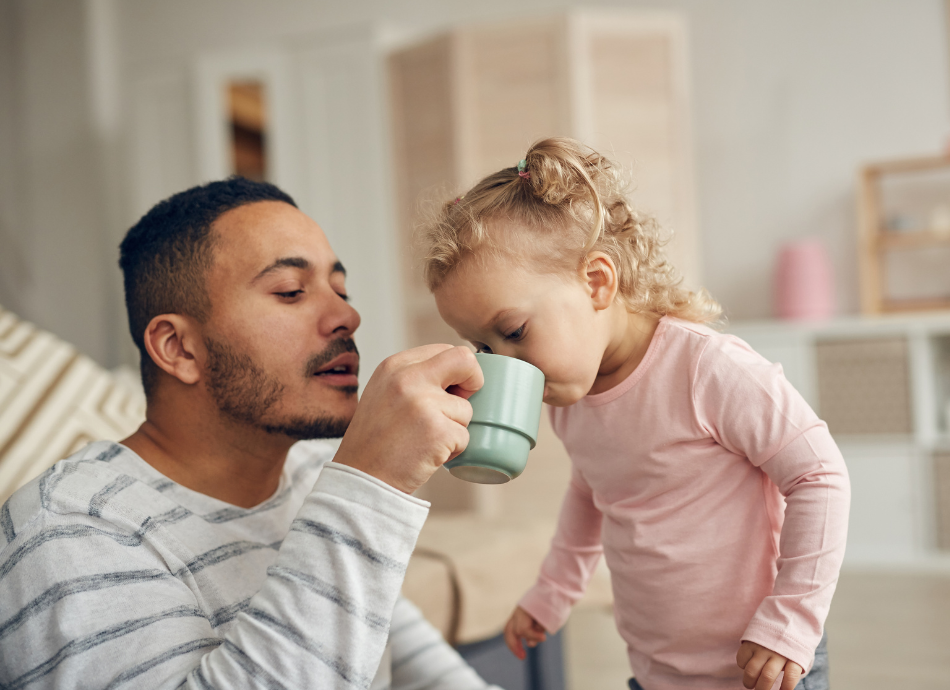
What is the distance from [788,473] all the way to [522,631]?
384 millimetres

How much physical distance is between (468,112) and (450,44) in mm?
319

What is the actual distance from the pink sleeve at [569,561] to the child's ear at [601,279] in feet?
0.70

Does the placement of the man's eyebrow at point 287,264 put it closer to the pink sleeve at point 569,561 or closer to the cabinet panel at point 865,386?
the pink sleeve at point 569,561

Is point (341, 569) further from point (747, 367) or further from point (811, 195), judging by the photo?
point (811, 195)

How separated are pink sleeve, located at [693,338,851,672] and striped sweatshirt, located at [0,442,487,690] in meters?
0.31

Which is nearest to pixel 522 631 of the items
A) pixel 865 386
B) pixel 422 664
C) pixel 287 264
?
pixel 422 664

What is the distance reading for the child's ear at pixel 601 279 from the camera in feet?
2.77

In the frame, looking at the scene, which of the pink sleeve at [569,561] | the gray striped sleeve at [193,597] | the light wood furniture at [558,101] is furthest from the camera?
the light wood furniture at [558,101]

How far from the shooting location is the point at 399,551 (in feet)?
2.09

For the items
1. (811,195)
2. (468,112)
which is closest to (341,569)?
(468,112)

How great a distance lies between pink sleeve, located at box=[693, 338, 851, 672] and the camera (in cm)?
68

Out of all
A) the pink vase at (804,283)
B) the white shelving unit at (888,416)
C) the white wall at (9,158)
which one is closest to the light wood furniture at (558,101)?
the pink vase at (804,283)

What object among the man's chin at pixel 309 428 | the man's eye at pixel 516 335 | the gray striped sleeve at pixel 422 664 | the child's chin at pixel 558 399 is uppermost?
the man's eye at pixel 516 335

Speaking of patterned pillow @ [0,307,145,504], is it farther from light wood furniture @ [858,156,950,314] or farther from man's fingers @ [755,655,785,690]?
light wood furniture @ [858,156,950,314]
